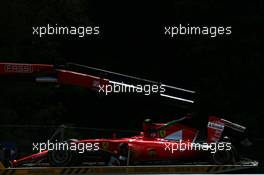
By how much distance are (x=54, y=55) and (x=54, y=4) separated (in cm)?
36

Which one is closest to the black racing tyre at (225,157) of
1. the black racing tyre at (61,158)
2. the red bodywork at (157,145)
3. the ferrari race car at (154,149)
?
the ferrari race car at (154,149)

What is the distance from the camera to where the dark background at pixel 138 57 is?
622 centimetres

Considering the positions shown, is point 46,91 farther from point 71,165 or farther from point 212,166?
point 212,166

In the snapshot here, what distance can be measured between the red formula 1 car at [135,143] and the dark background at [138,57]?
73mm

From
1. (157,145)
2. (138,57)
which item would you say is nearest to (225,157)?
(157,145)

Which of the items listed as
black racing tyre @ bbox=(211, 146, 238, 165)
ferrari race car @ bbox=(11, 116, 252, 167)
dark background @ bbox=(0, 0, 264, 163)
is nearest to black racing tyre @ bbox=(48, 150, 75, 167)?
ferrari race car @ bbox=(11, 116, 252, 167)

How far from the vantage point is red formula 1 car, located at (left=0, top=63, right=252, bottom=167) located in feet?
20.5

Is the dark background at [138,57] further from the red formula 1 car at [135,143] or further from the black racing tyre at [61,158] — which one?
the black racing tyre at [61,158]

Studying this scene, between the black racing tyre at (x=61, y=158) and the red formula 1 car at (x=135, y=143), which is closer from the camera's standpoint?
the red formula 1 car at (x=135, y=143)

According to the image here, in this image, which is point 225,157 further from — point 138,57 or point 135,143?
point 138,57

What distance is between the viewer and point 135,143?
21.9 ft

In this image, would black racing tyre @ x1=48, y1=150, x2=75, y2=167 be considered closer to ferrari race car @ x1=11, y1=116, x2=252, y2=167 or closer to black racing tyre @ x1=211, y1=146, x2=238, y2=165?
ferrari race car @ x1=11, y1=116, x2=252, y2=167

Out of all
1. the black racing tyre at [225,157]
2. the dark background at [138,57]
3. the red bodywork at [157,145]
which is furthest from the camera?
the red bodywork at [157,145]

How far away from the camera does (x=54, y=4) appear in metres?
6.27
